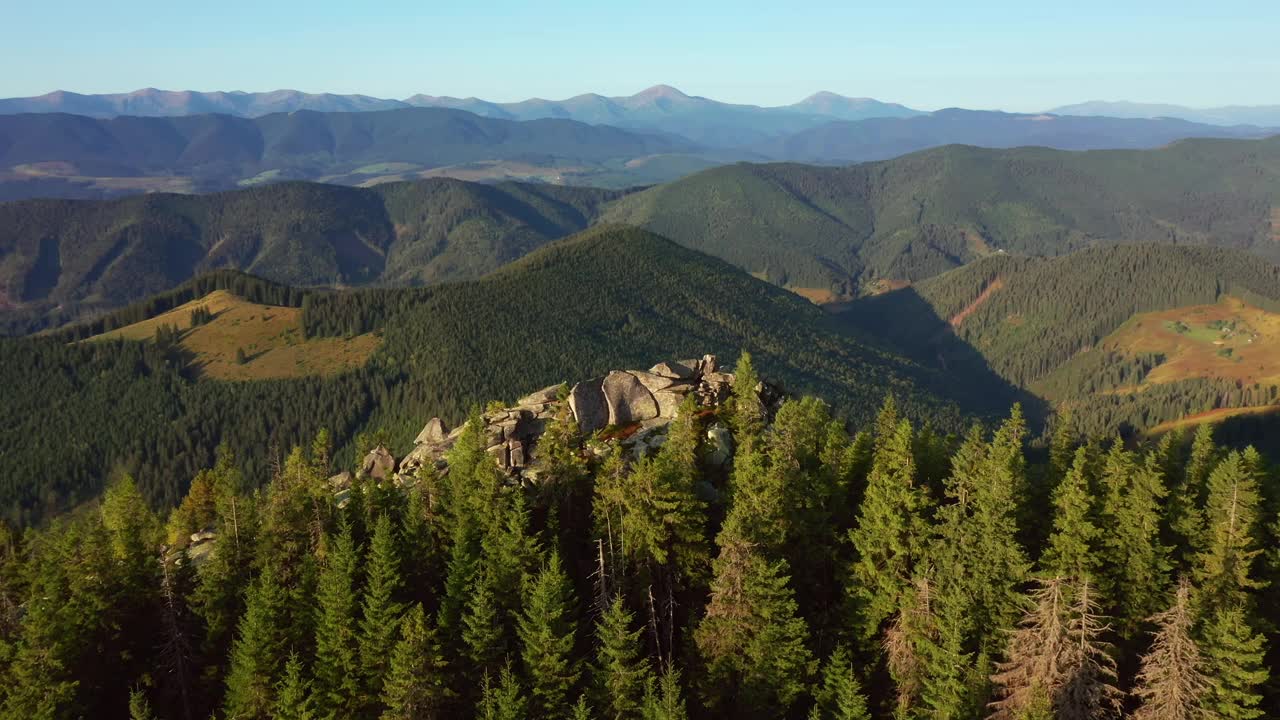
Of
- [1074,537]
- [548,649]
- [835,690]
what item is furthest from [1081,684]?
[548,649]

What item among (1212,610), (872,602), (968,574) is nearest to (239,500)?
(872,602)

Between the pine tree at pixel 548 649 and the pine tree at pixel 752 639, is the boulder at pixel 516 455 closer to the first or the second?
the pine tree at pixel 548 649

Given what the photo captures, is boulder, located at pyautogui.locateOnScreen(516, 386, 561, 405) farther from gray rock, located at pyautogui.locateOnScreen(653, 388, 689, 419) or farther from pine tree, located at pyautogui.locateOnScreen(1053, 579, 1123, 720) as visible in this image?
→ pine tree, located at pyautogui.locateOnScreen(1053, 579, 1123, 720)

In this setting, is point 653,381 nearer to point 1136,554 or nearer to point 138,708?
point 1136,554

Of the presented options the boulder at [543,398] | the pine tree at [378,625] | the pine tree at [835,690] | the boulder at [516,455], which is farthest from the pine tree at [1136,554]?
the boulder at [543,398]

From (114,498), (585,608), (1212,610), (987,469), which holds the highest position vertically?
(987,469)

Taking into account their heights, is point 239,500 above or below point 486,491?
below

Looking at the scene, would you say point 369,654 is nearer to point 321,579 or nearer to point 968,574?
point 321,579
